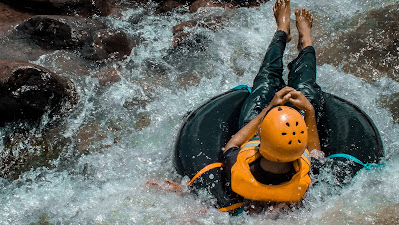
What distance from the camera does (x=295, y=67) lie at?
4.89 metres

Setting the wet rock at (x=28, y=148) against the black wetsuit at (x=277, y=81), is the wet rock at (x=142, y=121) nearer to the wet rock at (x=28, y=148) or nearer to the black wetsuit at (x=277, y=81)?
the wet rock at (x=28, y=148)

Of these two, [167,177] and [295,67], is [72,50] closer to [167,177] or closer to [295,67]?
[167,177]

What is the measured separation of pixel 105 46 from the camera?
615 cm

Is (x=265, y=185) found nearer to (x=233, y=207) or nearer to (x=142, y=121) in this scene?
(x=233, y=207)

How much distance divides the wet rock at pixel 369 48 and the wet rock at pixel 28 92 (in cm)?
371

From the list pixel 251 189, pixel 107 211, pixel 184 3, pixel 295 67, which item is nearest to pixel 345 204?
pixel 251 189

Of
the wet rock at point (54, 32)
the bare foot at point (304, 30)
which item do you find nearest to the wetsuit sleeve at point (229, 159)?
Answer: the bare foot at point (304, 30)

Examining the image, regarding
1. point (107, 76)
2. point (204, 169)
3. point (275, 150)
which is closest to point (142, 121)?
point (107, 76)

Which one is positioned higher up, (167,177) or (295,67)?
(295,67)

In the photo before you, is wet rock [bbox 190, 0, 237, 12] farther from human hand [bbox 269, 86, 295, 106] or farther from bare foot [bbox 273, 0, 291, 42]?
human hand [bbox 269, 86, 295, 106]

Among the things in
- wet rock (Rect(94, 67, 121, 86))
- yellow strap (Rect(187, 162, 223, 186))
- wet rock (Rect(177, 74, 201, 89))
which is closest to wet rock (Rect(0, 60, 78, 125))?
wet rock (Rect(94, 67, 121, 86))

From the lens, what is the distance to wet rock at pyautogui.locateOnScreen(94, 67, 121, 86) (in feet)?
19.2

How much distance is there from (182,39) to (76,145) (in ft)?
8.26

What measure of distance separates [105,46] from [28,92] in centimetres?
150
